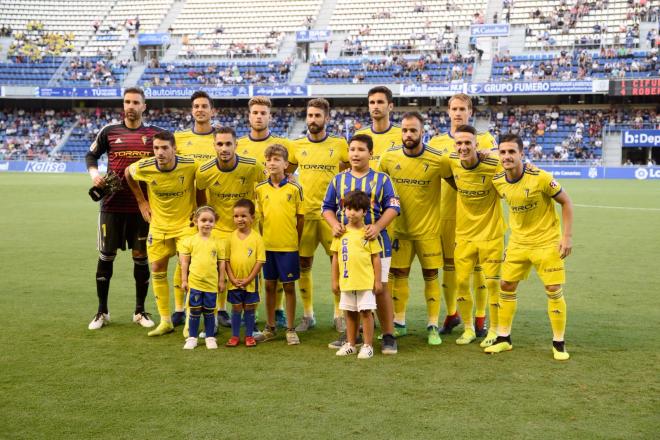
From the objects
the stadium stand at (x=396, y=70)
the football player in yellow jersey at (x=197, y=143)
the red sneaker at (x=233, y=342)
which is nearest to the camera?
the red sneaker at (x=233, y=342)

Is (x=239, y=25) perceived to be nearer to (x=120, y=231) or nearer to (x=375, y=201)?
(x=120, y=231)

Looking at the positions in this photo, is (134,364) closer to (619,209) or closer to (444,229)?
(444,229)

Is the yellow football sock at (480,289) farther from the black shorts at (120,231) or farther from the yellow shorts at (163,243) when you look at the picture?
the black shorts at (120,231)

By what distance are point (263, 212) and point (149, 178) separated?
114 centimetres

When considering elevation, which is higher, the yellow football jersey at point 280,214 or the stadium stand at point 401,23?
the stadium stand at point 401,23

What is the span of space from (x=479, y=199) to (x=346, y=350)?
6.10ft

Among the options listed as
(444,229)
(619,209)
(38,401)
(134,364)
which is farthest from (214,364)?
(619,209)

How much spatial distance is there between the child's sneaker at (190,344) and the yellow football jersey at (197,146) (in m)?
1.93

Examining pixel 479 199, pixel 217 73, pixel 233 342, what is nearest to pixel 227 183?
pixel 233 342

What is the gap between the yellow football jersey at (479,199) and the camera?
6.51 m

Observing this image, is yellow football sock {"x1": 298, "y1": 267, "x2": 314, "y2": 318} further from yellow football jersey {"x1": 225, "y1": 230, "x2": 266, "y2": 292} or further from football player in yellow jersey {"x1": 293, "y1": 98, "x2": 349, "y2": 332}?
yellow football jersey {"x1": 225, "y1": 230, "x2": 266, "y2": 292}

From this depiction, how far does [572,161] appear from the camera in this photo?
36.5 metres

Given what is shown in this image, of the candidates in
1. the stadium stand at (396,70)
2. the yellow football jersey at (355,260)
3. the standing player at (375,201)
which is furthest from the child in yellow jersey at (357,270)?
the stadium stand at (396,70)

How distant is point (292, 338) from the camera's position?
21.5ft
